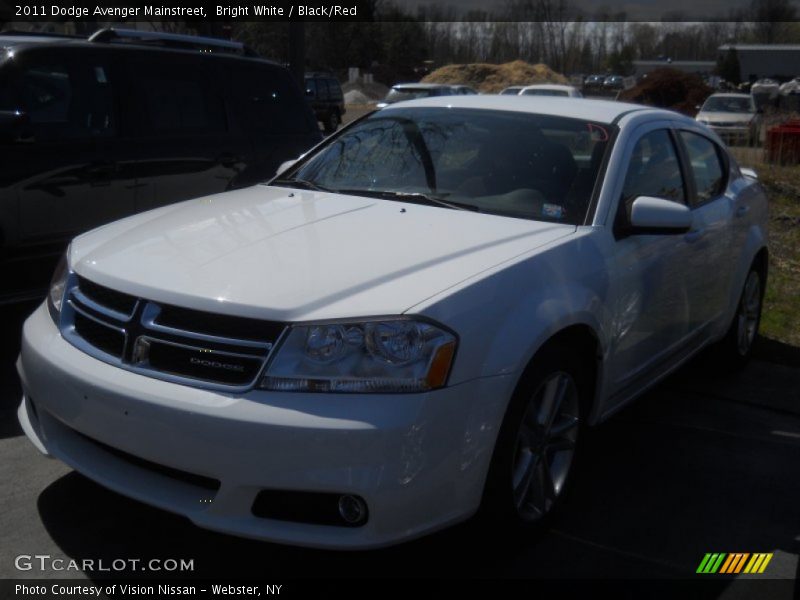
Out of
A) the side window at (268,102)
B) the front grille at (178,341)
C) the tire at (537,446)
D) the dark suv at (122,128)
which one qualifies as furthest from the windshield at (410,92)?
the front grille at (178,341)

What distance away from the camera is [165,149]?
6.29m

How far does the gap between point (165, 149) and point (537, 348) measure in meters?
3.68

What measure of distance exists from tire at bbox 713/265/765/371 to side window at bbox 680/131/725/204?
0.67 metres

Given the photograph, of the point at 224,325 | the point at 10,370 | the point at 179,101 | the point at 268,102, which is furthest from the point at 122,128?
the point at 224,325

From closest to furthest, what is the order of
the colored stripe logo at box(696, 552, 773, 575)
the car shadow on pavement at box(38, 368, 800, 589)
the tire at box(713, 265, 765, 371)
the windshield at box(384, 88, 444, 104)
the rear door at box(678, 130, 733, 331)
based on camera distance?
the car shadow on pavement at box(38, 368, 800, 589), the colored stripe logo at box(696, 552, 773, 575), the rear door at box(678, 130, 733, 331), the tire at box(713, 265, 765, 371), the windshield at box(384, 88, 444, 104)

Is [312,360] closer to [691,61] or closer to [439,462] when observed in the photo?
[439,462]

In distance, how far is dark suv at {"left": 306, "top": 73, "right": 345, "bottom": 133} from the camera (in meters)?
31.8

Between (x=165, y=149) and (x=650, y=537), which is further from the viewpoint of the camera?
(x=165, y=149)

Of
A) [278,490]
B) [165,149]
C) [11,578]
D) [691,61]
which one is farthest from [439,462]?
[691,61]

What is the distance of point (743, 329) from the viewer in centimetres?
609

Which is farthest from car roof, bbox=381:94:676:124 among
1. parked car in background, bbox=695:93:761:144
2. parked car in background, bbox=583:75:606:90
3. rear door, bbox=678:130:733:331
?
parked car in background, bbox=583:75:606:90

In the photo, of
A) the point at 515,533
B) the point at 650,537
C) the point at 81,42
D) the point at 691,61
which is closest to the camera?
the point at 515,533

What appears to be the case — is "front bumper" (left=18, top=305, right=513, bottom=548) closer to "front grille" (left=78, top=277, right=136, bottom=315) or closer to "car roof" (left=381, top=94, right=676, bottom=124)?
"front grille" (left=78, top=277, right=136, bottom=315)

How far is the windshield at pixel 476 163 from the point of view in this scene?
4320 millimetres
